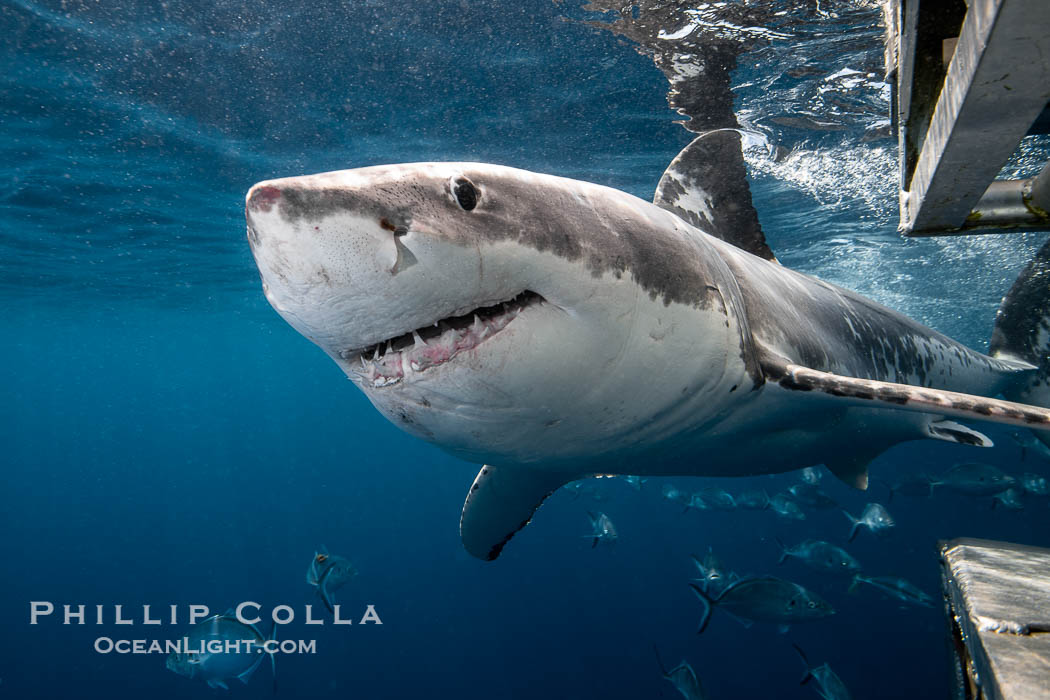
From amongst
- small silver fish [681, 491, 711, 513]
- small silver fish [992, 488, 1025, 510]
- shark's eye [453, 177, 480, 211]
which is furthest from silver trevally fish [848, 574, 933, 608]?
shark's eye [453, 177, 480, 211]

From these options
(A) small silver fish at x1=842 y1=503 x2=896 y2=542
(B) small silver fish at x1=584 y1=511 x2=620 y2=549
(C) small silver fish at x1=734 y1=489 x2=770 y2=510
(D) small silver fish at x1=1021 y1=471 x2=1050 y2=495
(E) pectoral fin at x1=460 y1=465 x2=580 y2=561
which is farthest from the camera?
(D) small silver fish at x1=1021 y1=471 x2=1050 y2=495

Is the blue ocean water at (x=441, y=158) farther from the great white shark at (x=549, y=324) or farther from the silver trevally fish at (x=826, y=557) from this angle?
the great white shark at (x=549, y=324)

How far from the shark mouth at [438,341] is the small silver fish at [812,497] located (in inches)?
417

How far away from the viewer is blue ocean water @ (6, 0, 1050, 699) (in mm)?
7980

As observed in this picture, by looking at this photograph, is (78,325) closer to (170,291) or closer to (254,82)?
(170,291)

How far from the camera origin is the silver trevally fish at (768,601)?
6078 mm

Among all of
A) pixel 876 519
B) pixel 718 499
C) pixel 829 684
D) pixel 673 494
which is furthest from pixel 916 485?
pixel 829 684

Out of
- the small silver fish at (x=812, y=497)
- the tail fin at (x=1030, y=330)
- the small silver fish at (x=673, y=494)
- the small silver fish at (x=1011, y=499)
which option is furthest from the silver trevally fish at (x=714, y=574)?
the small silver fish at (x=1011, y=499)

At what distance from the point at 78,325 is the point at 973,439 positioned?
43.3 m

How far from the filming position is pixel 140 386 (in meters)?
109

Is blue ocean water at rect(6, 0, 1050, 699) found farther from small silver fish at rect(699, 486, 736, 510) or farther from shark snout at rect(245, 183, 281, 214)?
shark snout at rect(245, 183, 281, 214)

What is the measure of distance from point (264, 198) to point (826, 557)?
31.5ft

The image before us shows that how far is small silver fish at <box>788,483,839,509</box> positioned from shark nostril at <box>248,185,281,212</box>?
11.3m

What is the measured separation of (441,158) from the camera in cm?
1230
